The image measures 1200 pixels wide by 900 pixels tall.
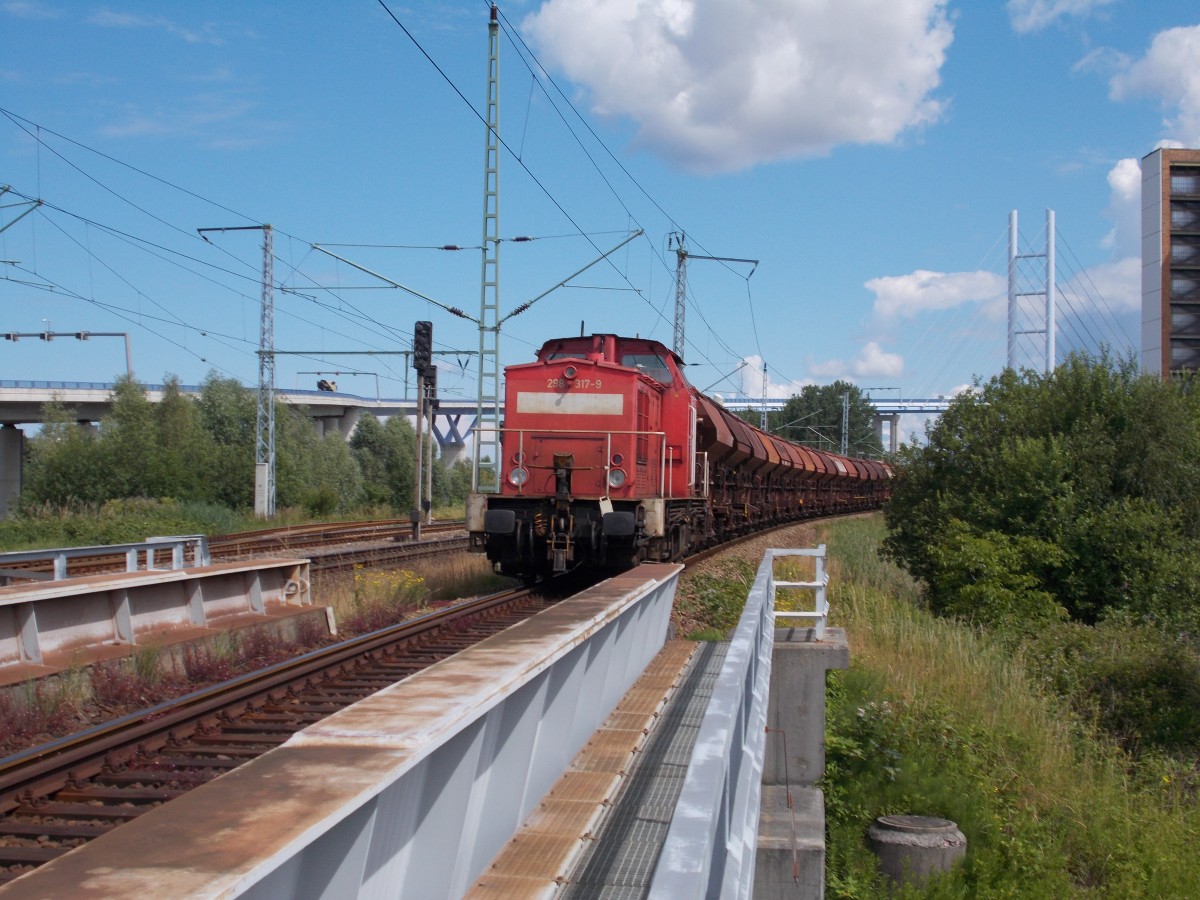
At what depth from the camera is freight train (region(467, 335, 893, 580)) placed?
560 inches

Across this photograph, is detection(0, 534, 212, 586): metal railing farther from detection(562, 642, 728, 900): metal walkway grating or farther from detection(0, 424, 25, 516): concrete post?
detection(0, 424, 25, 516): concrete post

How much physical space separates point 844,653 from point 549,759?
4.49m

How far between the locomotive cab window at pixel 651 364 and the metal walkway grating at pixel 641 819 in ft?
28.0

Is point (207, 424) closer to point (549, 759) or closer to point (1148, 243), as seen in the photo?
point (549, 759)

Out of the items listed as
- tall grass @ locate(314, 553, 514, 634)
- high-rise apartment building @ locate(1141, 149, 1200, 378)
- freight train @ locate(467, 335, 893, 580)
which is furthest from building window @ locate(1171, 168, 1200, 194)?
tall grass @ locate(314, 553, 514, 634)

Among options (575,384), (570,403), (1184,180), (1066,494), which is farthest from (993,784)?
(1184,180)

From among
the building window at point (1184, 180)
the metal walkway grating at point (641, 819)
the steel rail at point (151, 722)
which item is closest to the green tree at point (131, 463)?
the steel rail at point (151, 722)

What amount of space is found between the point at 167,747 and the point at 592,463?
28.2 ft

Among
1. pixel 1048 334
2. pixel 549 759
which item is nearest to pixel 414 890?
pixel 549 759

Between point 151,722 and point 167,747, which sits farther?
point 151,722

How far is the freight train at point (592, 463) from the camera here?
14227 millimetres

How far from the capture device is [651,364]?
16.7 m

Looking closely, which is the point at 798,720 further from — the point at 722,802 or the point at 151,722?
the point at 722,802

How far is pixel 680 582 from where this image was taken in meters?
15.2
